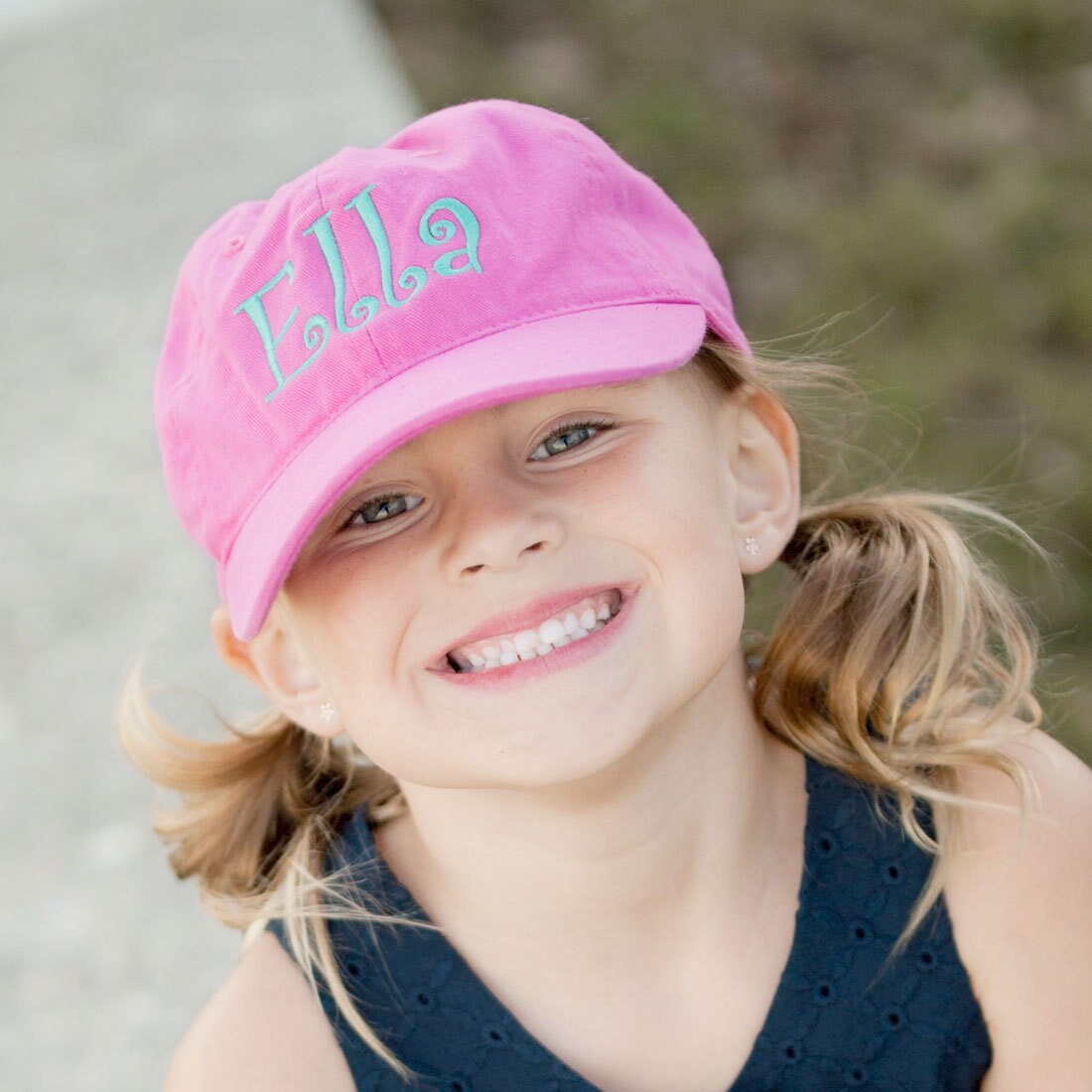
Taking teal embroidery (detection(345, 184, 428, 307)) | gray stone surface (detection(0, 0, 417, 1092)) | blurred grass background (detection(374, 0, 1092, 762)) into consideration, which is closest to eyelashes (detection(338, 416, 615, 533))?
teal embroidery (detection(345, 184, 428, 307))

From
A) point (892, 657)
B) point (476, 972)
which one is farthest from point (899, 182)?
point (476, 972)

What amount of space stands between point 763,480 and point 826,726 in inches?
13.4

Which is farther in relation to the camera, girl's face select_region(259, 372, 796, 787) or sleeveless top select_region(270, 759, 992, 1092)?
sleeveless top select_region(270, 759, 992, 1092)

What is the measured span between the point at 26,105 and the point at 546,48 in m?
1.32

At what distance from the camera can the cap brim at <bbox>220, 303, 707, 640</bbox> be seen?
148 centimetres

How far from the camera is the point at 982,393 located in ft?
10.6

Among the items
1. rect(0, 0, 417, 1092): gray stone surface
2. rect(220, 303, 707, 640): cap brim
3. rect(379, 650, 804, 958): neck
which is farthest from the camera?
rect(0, 0, 417, 1092): gray stone surface

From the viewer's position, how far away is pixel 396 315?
5.00 feet

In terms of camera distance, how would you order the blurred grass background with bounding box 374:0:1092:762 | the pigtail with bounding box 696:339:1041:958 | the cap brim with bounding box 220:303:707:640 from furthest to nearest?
the blurred grass background with bounding box 374:0:1092:762 → the pigtail with bounding box 696:339:1041:958 → the cap brim with bounding box 220:303:707:640

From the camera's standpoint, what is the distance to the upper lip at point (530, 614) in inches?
64.6

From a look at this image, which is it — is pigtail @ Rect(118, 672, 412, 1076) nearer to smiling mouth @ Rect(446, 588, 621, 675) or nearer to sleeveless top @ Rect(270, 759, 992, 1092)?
sleeveless top @ Rect(270, 759, 992, 1092)

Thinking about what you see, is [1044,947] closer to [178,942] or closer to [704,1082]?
[704,1082]

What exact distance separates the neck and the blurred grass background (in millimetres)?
903

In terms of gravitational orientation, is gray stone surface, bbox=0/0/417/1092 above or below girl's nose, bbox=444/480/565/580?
below
